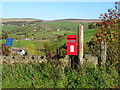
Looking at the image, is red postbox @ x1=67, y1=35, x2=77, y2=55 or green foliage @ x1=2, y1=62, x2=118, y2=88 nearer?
green foliage @ x1=2, y1=62, x2=118, y2=88

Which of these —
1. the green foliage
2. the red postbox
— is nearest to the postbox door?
the red postbox

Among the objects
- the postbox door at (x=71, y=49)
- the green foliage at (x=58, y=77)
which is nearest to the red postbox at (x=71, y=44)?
the postbox door at (x=71, y=49)

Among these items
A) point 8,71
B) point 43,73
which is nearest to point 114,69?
point 43,73

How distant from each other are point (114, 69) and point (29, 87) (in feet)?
9.10

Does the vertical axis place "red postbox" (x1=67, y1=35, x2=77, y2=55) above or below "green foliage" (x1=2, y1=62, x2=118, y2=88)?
above

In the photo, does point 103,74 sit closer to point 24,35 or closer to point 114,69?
point 114,69

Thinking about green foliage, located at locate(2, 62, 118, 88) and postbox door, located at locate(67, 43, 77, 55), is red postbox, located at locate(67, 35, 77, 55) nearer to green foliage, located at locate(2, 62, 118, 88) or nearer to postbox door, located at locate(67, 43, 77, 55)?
postbox door, located at locate(67, 43, 77, 55)

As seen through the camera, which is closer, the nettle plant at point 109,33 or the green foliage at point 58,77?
the green foliage at point 58,77

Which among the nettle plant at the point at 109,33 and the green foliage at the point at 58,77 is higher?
the nettle plant at the point at 109,33

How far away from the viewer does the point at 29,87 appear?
590 cm

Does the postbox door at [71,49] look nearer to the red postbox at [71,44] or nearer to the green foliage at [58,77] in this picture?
the red postbox at [71,44]

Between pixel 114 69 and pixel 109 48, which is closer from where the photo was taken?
pixel 114 69

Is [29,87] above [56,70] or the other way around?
the other way around

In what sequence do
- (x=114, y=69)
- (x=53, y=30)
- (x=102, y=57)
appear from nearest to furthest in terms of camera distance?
(x=114, y=69) → (x=102, y=57) → (x=53, y=30)
